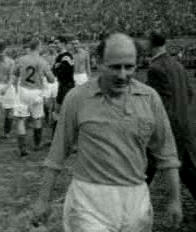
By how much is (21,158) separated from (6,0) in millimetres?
36442

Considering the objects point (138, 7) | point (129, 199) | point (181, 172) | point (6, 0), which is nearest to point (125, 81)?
point (129, 199)

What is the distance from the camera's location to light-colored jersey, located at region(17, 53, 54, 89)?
11.4 metres

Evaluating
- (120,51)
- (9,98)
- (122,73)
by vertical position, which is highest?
(120,51)

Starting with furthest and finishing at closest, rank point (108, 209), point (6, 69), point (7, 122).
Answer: point (7, 122) → point (6, 69) → point (108, 209)

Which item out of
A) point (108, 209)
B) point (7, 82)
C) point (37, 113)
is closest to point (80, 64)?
point (7, 82)

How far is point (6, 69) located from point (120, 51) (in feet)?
29.4

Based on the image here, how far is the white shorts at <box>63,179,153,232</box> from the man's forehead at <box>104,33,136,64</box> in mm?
652

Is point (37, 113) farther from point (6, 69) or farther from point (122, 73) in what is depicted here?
point (122, 73)

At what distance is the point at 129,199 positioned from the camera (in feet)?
12.1

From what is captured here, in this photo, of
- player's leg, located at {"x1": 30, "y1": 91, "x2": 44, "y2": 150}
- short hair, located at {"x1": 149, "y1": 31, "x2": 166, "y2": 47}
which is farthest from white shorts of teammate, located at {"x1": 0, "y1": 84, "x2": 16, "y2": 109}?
short hair, located at {"x1": 149, "y1": 31, "x2": 166, "y2": 47}

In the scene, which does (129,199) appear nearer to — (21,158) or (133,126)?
(133,126)

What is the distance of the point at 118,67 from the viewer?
3.69 meters

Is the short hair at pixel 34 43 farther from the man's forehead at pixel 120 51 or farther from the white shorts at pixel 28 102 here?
the man's forehead at pixel 120 51

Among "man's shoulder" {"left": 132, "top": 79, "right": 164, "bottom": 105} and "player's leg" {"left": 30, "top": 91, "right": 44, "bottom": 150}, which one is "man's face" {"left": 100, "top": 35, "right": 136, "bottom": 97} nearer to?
"man's shoulder" {"left": 132, "top": 79, "right": 164, "bottom": 105}
